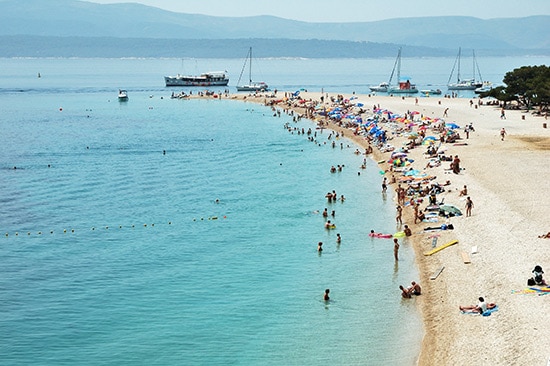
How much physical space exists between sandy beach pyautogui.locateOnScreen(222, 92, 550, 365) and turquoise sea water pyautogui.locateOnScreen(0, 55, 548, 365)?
4.58 feet

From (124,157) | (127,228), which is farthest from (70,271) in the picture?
(124,157)

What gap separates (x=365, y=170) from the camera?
5975 cm

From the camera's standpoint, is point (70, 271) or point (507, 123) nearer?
point (70, 271)

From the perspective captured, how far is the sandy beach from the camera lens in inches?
949

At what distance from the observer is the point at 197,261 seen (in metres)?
36.2

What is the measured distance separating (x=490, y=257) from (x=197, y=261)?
544 inches

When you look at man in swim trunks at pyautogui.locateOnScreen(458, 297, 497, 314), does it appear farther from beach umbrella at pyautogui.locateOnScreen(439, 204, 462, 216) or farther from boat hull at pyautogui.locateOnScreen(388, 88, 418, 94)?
boat hull at pyautogui.locateOnScreen(388, 88, 418, 94)

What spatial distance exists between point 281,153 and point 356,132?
14.4 m

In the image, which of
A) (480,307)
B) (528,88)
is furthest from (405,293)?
(528,88)

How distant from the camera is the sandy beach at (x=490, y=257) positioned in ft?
79.1

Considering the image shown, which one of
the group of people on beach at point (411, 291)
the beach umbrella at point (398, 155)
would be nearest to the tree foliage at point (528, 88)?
the beach umbrella at point (398, 155)

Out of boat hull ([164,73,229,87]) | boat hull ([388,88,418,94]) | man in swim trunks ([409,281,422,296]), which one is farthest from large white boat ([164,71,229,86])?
man in swim trunks ([409,281,422,296])

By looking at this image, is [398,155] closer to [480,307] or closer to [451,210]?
[451,210]

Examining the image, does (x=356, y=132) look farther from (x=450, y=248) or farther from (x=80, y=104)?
(x=80, y=104)
